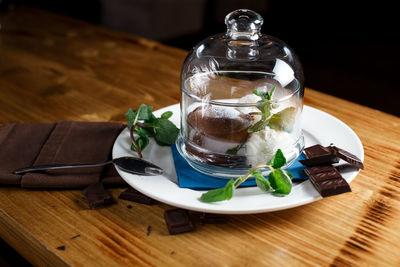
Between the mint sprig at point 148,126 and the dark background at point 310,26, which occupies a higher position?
the mint sprig at point 148,126

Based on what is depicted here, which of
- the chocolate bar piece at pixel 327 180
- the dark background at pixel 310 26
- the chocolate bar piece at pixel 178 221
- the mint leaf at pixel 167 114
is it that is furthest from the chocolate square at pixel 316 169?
the dark background at pixel 310 26

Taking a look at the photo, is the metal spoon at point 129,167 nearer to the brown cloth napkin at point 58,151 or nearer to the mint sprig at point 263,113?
Answer: the brown cloth napkin at point 58,151

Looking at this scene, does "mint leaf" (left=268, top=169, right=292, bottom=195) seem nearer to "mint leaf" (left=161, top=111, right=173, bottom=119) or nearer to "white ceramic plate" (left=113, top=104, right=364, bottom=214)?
"white ceramic plate" (left=113, top=104, right=364, bottom=214)

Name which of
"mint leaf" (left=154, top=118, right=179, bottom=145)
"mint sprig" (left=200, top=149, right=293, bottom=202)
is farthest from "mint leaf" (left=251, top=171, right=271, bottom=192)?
"mint leaf" (left=154, top=118, right=179, bottom=145)

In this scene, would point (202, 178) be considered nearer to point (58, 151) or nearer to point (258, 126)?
point (258, 126)

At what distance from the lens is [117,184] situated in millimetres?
770

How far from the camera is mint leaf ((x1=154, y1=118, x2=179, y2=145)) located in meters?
0.84

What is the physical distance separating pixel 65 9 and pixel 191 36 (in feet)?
3.19

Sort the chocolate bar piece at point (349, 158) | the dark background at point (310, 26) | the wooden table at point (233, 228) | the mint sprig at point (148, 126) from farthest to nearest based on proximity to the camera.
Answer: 1. the dark background at point (310, 26)
2. the mint sprig at point (148, 126)
3. the chocolate bar piece at point (349, 158)
4. the wooden table at point (233, 228)

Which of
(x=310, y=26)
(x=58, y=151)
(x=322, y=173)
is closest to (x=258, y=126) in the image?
(x=322, y=173)

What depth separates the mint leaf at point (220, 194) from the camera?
0.64 meters

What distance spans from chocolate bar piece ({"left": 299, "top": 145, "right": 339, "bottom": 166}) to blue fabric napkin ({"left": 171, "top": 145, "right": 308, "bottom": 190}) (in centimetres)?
2

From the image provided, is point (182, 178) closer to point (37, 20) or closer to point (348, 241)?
point (348, 241)

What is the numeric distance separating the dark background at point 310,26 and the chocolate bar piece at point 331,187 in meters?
2.08
